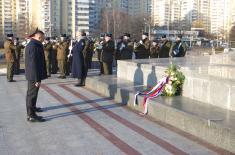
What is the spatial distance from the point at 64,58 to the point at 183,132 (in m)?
8.64

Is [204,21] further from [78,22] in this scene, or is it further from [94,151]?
[94,151]

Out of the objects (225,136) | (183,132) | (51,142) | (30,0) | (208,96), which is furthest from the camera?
(30,0)

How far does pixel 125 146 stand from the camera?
18.6 feet

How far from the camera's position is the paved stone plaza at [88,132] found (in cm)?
552

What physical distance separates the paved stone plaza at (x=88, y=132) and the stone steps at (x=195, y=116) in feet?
0.40

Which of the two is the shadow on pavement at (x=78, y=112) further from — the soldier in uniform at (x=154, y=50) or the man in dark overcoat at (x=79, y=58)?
the soldier in uniform at (x=154, y=50)

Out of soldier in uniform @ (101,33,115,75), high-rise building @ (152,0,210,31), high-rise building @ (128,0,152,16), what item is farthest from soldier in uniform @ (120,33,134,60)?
high-rise building @ (152,0,210,31)

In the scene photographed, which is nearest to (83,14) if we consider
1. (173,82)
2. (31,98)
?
(173,82)

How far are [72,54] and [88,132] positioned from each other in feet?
18.9

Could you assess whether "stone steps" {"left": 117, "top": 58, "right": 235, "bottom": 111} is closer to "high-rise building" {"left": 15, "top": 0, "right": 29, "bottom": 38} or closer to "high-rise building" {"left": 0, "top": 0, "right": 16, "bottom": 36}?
"high-rise building" {"left": 15, "top": 0, "right": 29, "bottom": 38}

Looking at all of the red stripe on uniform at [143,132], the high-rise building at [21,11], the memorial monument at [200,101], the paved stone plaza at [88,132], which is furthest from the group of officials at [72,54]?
the high-rise building at [21,11]

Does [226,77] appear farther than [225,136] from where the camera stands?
Yes

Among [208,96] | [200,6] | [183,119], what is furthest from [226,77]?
[200,6]

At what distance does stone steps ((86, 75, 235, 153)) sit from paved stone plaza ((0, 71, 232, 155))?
0.12m
